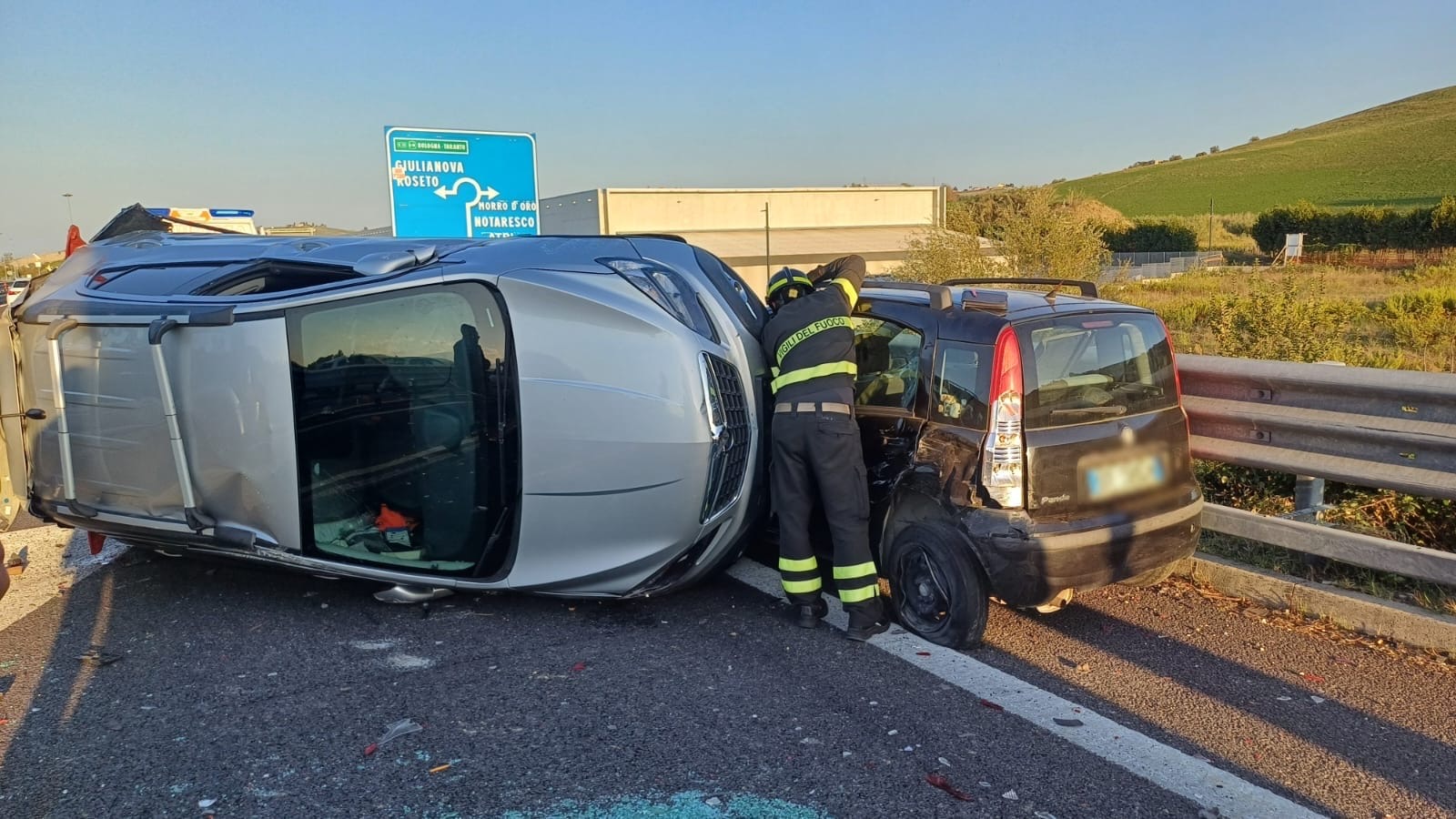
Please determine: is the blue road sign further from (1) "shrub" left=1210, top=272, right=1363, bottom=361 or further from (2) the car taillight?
(2) the car taillight

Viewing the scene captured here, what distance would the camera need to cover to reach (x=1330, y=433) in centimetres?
430

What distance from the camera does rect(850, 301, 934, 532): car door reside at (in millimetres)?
4164

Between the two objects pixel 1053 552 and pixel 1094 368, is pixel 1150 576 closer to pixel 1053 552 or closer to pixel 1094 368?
pixel 1053 552

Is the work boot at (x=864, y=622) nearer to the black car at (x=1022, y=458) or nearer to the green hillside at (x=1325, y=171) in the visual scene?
the black car at (x=1022, y=458)

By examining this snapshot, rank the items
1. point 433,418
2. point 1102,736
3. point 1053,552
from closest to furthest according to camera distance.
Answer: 1. point 1102,736
2. point 1053,552
3. point 433,418

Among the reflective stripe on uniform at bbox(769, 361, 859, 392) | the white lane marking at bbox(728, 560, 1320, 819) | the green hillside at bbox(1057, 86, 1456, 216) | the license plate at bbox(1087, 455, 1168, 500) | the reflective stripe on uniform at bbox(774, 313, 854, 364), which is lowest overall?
the white lane marking at bbox(728, 560, 1320, 819)

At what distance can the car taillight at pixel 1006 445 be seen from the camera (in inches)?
149

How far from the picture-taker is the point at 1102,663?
3.81 meters

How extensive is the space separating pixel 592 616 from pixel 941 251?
519 inches

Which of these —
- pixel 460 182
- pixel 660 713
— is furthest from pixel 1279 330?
pixel 460 182

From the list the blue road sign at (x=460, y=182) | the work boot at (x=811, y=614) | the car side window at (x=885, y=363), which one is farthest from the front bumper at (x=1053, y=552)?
the blue road sign at (x=460, y=182)

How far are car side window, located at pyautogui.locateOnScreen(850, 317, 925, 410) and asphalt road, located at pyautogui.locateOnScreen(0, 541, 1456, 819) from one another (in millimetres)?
1100

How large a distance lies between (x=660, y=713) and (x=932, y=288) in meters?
2.26

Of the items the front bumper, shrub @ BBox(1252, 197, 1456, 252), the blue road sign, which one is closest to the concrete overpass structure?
shrub @ BBox(1252, 197, 1456, 252)
